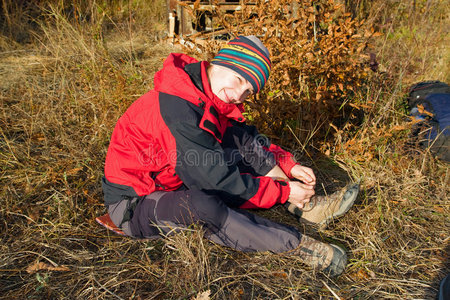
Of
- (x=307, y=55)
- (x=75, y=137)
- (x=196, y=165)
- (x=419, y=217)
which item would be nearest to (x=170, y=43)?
(x=75, y=137)

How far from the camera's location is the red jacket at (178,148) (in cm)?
165

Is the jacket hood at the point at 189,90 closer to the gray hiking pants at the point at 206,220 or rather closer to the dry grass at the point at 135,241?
the gray hiking pants at the point at 206,220

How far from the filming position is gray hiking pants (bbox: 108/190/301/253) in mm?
1673

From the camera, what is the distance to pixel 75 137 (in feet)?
9.39

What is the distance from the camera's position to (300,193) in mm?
1940

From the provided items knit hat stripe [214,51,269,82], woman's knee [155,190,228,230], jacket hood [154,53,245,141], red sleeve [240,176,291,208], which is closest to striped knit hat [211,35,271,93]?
knit hat stripe [214,51,269,82]

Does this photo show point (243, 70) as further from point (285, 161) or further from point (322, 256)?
point (322, 256)

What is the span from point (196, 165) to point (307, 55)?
1343 mm

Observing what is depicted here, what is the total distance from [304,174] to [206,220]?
0.77 m

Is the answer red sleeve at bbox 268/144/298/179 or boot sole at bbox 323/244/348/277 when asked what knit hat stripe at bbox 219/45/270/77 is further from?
boot sole at bbox 323/244/348/277

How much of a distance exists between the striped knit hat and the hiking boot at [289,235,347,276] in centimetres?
95

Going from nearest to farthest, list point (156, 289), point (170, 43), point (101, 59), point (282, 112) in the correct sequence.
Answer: point (156, 289)
point (282, 112)
point (101, 59)
point (170, 43)

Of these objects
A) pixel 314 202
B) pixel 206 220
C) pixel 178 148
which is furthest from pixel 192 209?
pixel 314 202

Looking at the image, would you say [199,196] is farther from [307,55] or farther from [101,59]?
[101,59]
